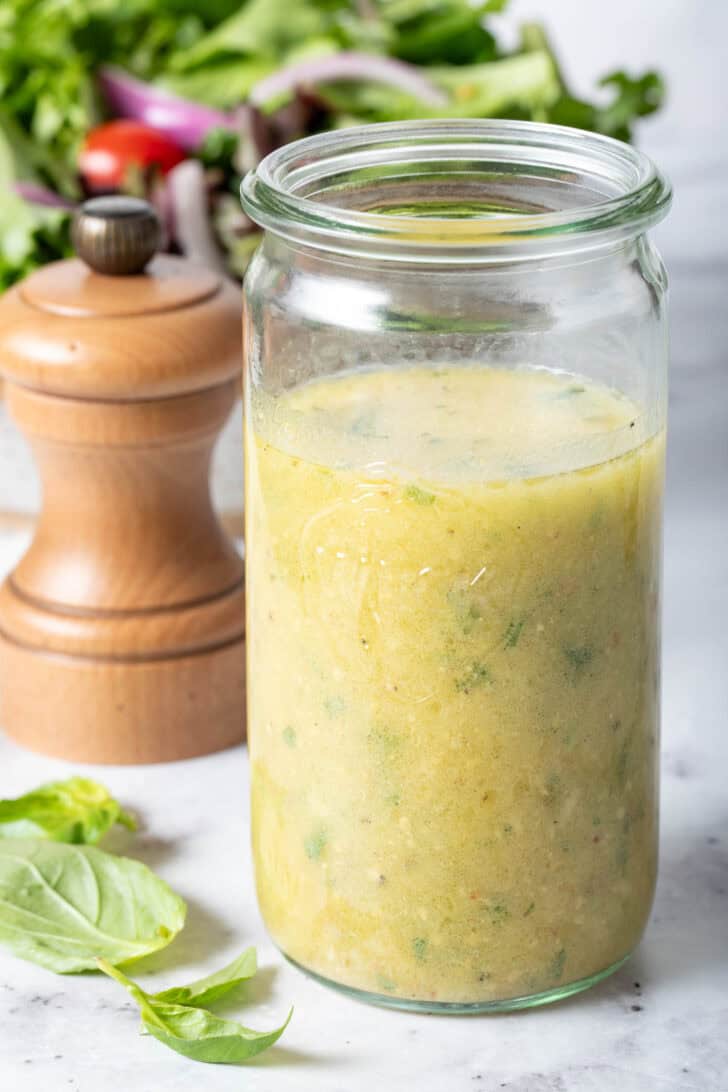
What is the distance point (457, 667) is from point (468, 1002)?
0.59 ft

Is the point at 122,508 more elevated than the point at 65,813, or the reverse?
the point at 122,508

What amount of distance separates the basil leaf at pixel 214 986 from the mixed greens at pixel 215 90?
92 cm

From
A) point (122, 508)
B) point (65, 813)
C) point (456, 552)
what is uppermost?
point (456, 552)

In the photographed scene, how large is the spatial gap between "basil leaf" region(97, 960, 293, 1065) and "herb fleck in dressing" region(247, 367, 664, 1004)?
0.22 ft

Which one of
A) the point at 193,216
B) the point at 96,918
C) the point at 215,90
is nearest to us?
the point at 96,918

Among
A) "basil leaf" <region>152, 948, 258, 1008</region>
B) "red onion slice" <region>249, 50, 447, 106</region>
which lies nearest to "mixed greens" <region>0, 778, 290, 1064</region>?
"basil leaf" <region>152, 948, 258, 1008</region>

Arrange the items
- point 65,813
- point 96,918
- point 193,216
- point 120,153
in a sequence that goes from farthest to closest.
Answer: point 120,153
point 193,216
point 65,813
point 96,918

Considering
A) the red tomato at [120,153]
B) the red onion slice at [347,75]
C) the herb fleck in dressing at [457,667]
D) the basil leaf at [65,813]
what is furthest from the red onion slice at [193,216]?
the herb fleck in dressing at [457,667]

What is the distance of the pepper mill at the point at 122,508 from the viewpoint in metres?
1.10

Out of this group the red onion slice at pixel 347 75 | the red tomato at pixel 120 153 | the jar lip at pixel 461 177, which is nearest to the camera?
the jar lip at pixel 461 177

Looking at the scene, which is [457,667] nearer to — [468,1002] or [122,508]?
[468,1002]

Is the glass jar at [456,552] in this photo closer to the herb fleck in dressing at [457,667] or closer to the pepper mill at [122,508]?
the herb fleck in dressing at [457,667]

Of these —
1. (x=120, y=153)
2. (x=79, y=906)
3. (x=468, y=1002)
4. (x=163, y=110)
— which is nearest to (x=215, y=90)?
(x=163, y=110)

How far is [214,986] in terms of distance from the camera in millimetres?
873
